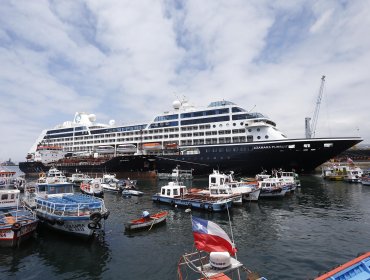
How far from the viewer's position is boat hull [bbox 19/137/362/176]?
→ 54906mm

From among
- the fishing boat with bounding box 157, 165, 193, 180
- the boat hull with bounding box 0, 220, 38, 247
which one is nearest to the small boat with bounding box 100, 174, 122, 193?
the fishing boat with bounding box 157, 165, 193, 180

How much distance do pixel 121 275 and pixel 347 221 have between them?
22226 mm

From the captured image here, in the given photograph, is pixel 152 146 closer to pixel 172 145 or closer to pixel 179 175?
pixel 172 145

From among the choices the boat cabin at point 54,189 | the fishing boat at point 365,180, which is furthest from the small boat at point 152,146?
the fishing boat at point 365,180

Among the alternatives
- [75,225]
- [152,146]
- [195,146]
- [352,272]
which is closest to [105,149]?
[152,146]

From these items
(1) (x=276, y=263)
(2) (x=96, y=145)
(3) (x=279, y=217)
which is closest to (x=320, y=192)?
(3) (x=279, y=217)

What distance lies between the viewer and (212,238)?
31.0 ft

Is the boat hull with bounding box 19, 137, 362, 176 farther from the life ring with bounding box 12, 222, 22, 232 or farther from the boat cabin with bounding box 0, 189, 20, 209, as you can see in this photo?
the life ring with bounding box 12, 222, 22, 232

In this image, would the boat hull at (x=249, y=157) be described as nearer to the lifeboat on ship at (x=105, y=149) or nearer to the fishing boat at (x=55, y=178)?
the lifeboat on ship at (x=105, y=149)

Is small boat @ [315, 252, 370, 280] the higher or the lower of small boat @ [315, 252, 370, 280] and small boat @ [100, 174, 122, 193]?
the lower

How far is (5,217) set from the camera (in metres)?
20.8

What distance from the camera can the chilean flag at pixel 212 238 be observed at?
30.3ft

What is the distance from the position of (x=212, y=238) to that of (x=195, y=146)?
193ft

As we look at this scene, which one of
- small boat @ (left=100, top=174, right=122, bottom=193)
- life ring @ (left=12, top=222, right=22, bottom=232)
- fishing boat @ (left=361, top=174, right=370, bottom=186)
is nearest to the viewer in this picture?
life ring @ (left=12, top=222, right=22, bottom=232)
